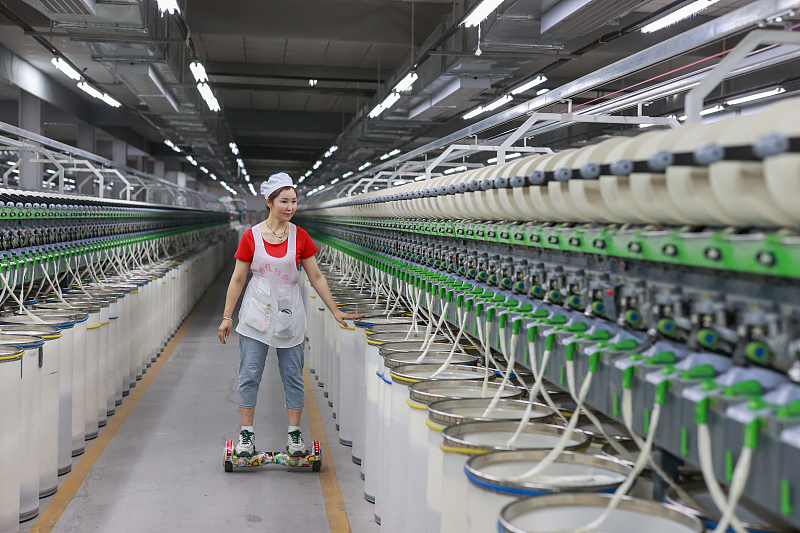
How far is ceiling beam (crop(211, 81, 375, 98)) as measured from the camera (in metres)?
13.6

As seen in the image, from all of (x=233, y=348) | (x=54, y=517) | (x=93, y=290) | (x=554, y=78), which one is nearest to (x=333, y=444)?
(x=54, y=517)

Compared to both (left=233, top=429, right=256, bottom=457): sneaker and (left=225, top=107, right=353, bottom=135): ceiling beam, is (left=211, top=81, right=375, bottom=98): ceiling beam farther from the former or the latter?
(left=233, top=429, right=256, bottom=457): sneaker

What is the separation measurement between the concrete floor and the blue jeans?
486 mm

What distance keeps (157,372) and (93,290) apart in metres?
1.44

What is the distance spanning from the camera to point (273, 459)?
14.5 ft

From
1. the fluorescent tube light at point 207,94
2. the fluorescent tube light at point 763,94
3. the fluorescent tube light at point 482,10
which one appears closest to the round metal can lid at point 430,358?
the fluorescent tube light at point 482,10

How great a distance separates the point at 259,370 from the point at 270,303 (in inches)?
17.2

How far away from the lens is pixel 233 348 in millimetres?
8656

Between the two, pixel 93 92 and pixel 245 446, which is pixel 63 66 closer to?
pixel 93 92

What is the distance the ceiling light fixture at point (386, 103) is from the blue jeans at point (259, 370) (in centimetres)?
478

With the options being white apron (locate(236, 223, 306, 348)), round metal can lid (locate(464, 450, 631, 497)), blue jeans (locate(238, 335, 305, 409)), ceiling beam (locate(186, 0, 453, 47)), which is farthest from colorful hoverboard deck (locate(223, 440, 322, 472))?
ceiling beam (locate(186, 0, 453, 47))

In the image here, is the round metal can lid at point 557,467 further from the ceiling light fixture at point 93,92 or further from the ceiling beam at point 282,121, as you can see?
the ceiling beam at point 282,121

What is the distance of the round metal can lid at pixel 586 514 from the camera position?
1.80 metres

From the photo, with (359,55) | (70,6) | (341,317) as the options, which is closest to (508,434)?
(341,317)
